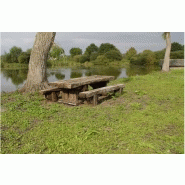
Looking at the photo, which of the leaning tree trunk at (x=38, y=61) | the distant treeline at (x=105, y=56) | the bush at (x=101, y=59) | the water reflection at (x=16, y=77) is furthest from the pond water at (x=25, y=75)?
the bush at (x=101, y=59)

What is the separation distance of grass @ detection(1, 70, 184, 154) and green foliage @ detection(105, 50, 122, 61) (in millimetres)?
20345

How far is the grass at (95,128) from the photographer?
3664mm

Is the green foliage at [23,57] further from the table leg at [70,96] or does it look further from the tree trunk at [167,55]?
the tree trunk at [167,55]

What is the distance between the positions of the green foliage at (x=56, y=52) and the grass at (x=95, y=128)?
390 centimetres

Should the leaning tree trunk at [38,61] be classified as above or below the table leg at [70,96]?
above

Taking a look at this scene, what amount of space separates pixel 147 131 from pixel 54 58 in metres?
7.72

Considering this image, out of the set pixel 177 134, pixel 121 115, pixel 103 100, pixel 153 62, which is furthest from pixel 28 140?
pixel 153 62

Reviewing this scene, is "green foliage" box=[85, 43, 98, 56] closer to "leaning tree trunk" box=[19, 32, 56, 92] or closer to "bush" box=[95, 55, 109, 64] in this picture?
"bush" box=[95, 55, 109, 64]

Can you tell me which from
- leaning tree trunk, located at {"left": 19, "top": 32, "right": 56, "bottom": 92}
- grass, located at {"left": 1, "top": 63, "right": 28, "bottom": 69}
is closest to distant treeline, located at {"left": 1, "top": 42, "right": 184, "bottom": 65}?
grass, located at {"left": 1, "top": 63, "right": 28, "bottom": 69}

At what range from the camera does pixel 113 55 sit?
89.8 ft

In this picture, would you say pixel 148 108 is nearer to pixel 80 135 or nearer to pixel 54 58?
pixel 80 135

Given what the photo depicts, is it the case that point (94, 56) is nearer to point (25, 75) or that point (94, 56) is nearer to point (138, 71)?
point (138, 71)

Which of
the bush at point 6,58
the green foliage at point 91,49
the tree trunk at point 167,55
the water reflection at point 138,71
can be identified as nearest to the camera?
the bush at point 6,58

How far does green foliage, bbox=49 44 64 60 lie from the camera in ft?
31.9
